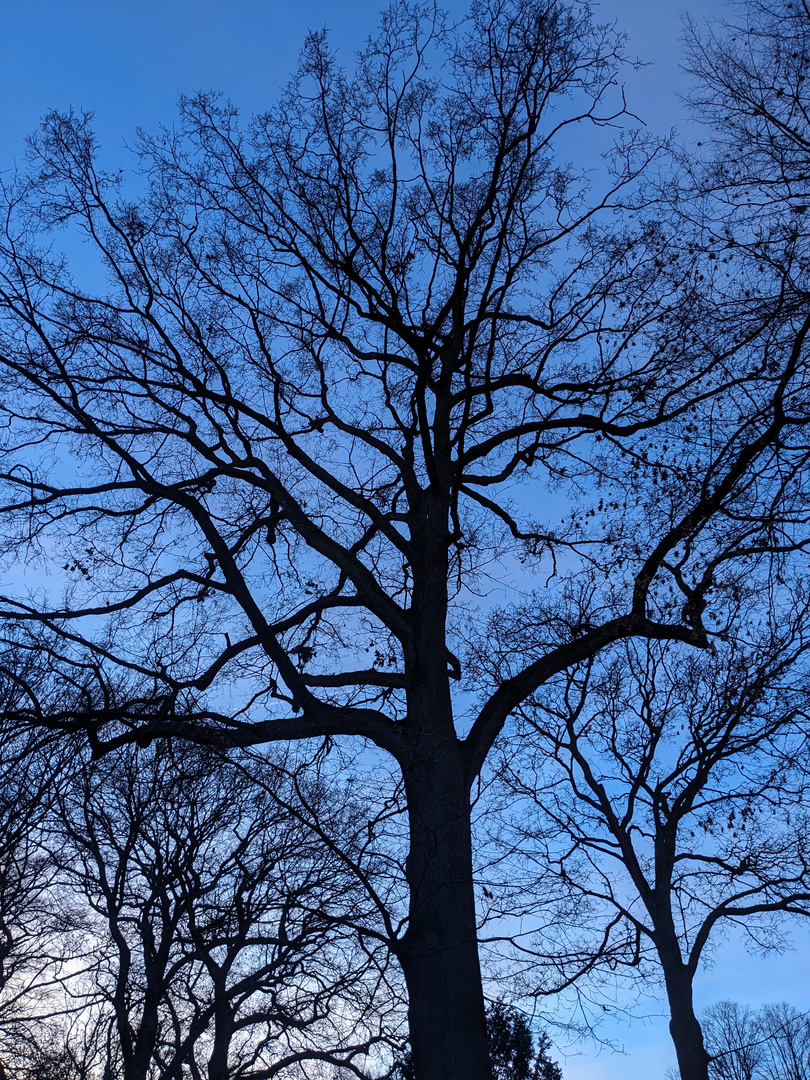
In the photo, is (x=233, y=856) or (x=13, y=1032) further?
(x=13, y=1032)

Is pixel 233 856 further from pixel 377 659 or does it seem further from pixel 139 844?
pixel 377 659

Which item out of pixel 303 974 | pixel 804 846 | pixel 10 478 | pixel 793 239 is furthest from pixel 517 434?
pixel 303 974

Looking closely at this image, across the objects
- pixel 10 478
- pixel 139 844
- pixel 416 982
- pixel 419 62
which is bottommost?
pixel 416 982

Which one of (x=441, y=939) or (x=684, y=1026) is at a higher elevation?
(x=441, y=939)

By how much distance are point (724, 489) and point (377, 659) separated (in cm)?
303

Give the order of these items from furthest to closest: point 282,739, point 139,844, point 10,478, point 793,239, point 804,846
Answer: point 139,844 → point 804,846 → point 10,478 → point 282,739 → point 793,239

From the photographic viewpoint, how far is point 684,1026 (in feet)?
27.6

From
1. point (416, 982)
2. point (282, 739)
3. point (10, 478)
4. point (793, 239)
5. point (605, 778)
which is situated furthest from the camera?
point (605, 778)

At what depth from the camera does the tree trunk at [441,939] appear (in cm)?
439

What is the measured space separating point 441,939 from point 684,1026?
548 cm

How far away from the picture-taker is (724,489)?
4.82 m

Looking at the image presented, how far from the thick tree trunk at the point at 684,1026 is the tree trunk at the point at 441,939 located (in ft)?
16.8

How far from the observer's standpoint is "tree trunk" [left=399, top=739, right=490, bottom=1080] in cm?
439

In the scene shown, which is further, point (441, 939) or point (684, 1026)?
point (684, 1026)
